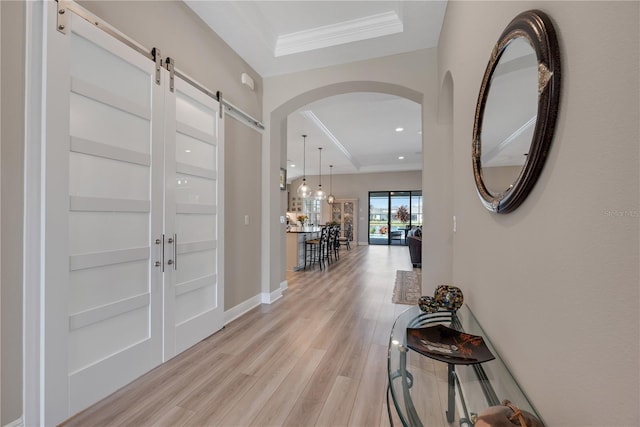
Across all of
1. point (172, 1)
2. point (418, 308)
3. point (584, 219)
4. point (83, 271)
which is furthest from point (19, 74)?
point (418, 308)

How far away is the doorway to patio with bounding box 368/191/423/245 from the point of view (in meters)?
11.8

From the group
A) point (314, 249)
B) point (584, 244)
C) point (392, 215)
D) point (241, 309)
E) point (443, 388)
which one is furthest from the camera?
point (392, 215)

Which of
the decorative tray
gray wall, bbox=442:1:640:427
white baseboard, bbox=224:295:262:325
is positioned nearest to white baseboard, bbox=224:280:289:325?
white baseboard, bbox=224:295:262:325

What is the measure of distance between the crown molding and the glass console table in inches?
120

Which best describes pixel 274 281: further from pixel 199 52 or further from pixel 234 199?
pixel 199 52

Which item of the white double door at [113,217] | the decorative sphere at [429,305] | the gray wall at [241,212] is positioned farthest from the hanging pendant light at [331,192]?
the decorative sphere at [429,305]

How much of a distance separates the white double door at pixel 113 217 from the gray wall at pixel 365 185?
1002 cm

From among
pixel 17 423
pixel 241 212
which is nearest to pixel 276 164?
pixel 241 212

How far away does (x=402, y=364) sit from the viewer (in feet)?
3.95

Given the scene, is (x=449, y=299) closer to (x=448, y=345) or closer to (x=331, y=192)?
(x=448, y=345)

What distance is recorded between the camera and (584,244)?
674 mm

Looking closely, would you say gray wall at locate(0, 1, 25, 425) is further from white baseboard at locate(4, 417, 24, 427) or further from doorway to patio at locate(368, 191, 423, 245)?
doorway to patio at locate(368, 191, 423, 245)

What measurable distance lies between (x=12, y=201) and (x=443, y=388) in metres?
2.30

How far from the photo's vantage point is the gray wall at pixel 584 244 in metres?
0.54
